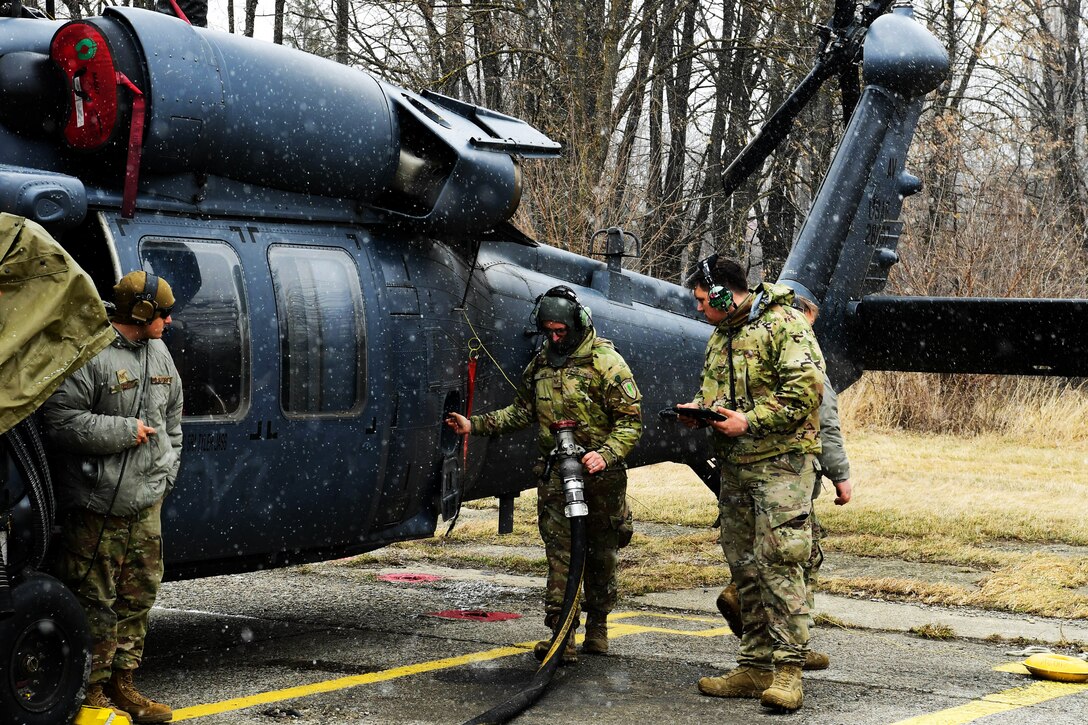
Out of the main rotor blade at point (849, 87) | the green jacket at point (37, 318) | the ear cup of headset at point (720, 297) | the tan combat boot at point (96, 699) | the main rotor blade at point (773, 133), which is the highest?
the main rotor blade at point (849, 87)

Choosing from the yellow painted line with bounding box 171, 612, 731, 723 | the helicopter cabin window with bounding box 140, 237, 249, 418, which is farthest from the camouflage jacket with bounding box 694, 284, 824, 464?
the helicopter cabin window with bounding box 140, 237, 249, 418

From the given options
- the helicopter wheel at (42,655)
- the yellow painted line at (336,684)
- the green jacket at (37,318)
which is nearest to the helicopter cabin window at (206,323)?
the green jacket at (37,318)

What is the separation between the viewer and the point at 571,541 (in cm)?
596

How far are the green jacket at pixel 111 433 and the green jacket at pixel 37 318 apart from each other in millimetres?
364

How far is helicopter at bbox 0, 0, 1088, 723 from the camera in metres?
5.07

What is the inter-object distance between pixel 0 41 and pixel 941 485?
10367mm

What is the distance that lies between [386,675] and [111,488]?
173 centimetres

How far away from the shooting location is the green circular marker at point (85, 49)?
5.07m

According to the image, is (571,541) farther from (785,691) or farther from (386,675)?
(785,691)

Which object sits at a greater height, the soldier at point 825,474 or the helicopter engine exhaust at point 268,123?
the helicopter engine exhaust at point 268,123

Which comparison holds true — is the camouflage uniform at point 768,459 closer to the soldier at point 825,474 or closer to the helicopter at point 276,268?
the soldier at point 825,474

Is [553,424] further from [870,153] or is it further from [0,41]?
[870,153]

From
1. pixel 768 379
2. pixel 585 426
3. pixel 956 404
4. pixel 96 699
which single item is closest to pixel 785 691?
pixel 768 379

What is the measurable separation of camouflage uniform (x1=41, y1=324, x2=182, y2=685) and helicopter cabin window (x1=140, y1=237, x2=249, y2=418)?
383mm
